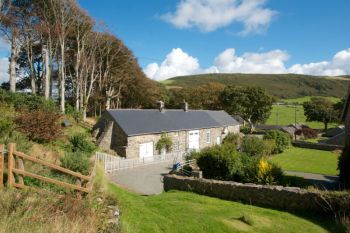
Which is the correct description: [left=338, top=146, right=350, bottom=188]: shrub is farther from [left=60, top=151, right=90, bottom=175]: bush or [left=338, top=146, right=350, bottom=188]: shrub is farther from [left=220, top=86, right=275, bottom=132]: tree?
[left=220, top=86, right=275, bottom=132]: tree

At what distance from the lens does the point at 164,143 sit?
31281 millimetres

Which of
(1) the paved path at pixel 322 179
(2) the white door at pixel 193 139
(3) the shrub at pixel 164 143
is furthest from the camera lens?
(2) the white door at pixel 193 139

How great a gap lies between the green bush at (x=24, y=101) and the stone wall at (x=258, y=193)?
44.7 feet

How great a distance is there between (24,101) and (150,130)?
11570mm

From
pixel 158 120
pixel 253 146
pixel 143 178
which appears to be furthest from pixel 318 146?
pixel 143 178

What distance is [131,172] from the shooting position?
23.9 meters

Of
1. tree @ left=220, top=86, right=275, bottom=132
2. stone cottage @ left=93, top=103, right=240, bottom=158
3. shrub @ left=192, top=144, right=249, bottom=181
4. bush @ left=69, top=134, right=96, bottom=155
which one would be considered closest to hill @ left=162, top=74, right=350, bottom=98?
tree @ left=220, top=86, right=275, bottom=132

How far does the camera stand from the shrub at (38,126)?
1702 cm

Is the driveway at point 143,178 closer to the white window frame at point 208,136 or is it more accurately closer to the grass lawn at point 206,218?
the grass lawn at point 206,218

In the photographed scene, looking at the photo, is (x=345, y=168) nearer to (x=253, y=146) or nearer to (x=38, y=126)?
(x=253, y=146)

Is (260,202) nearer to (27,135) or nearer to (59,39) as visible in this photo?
(27,135)

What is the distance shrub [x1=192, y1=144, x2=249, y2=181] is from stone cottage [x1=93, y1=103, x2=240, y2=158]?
10.6 meters

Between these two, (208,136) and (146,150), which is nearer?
(146,150)

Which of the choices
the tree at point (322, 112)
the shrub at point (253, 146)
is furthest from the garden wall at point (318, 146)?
the tree at point (322, 112)
